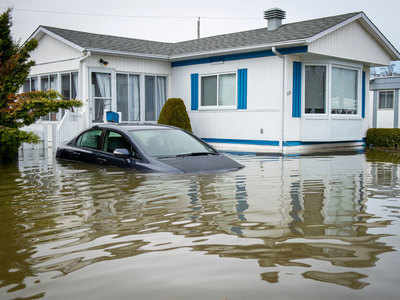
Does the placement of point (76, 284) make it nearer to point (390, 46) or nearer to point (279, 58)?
point (279, 58)

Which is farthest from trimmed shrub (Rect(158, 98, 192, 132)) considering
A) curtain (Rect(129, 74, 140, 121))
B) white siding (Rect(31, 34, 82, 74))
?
white siding (Rect(31, 34, 82, 74))

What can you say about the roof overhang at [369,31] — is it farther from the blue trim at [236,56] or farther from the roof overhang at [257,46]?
the blue trim at [236,56]

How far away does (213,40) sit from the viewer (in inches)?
791

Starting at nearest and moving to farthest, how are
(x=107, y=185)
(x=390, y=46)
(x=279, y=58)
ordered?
(x=107, y=185) < (x=279, y=58) < (x=390, y=46)

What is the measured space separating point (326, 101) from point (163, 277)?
14.4 metres

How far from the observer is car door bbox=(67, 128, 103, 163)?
32.5ft

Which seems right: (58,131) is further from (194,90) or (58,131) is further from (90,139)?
(90,139)

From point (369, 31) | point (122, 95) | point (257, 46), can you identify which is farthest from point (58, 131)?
point (369, 31)

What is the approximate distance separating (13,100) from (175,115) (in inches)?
278

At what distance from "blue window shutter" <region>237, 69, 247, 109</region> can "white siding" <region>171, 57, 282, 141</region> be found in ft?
0.39

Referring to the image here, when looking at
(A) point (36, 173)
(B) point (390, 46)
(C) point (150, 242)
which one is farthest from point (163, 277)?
(B) point (390, 46)

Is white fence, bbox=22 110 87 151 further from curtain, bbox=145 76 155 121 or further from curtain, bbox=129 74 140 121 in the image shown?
curtain, bbox=145 76 155 121

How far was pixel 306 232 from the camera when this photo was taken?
15.9 feet

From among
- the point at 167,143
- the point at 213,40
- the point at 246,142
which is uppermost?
the point at 213,40
